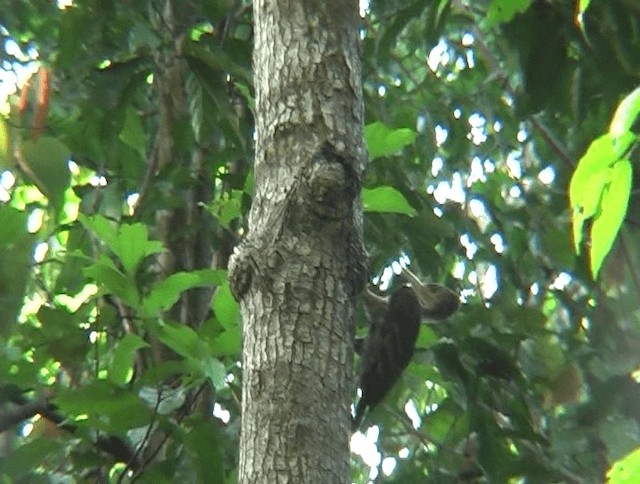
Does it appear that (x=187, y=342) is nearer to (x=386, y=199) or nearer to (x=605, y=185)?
(x=386, y=199)

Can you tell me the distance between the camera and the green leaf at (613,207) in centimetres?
99

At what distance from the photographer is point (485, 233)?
3453 millimetres

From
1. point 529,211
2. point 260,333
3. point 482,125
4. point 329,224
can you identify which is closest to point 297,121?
point 329,224

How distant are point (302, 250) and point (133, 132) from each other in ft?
4.80

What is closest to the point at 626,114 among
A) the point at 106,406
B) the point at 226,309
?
the point at 226,309

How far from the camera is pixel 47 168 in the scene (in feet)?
6.70

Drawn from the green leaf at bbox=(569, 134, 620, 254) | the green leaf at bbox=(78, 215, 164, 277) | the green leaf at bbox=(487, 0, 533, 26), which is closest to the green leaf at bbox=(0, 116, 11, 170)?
the green leaf at bbox=(78, 215, 164, 277)

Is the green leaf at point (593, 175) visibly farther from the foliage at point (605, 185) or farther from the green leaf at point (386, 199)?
the green leaf at point (386, 199)

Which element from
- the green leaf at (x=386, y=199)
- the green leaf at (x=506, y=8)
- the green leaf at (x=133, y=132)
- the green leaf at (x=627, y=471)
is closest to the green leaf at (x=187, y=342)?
the green leaf at (x=386, y=199)

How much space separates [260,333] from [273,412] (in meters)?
0.10

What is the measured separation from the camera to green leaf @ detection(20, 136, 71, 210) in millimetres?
2029

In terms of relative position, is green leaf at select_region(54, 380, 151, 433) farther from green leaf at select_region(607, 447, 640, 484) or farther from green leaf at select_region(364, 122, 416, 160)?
Result: green leaf at select_region(607, 447, 640, 484)

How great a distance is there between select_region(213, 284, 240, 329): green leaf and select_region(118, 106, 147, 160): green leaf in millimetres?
848

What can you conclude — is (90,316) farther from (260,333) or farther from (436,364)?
(260,333)
